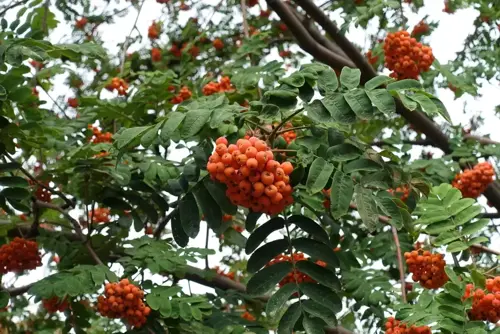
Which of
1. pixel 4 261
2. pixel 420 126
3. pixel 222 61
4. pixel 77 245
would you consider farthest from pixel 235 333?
pixel 222 61

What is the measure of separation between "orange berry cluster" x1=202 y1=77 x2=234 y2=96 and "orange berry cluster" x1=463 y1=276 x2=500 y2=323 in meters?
2.08

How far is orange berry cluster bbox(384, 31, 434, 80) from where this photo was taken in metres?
3.75

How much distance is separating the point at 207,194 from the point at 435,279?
0.88 meters

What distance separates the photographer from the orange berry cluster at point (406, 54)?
3746mm

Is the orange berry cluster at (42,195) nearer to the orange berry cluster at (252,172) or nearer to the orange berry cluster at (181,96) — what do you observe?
the orange berry cluster at (181,96)

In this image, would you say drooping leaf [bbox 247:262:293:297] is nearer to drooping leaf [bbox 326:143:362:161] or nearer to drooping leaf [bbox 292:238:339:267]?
drooping leaf [bbox 292:238:339:267]

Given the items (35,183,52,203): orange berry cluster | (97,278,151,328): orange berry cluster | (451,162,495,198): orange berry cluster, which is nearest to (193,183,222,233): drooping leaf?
(97,278,151,328): orange berry cluster

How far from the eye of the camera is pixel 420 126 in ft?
15.5

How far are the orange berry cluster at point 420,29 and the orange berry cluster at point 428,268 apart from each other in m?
2.84

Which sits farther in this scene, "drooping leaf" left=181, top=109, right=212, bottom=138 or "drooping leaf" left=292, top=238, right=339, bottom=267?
"drooping leaf" left=292, top=238, right=339, bottom=267

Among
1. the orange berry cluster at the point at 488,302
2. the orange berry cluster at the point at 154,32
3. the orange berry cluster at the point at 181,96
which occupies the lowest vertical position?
the orange berry cluster at the point at 488,302

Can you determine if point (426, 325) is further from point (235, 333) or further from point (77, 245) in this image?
point (77, 245)

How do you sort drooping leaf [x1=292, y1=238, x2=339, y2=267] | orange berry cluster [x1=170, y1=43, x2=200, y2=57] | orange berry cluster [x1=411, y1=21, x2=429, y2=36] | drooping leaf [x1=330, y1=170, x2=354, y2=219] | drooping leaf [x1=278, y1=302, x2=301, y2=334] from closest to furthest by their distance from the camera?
drooping leaf [x1=330, y1=170, x2=354, y2=219] → drooping leaf [x1=278, y1=302, x2=301, y2=334] → drooping leaf [x1=292, y1=238, x2=339, y2=267] → orange berry cluster [x1=411, y1=21, x2=429, y2=36] → orange berry cluster [x1=170, y1=43, x2=200, y2=57]

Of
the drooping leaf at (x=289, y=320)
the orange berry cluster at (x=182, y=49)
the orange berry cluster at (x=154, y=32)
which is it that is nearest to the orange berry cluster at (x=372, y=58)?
the orange berry cluster at (x=182, y=49)
